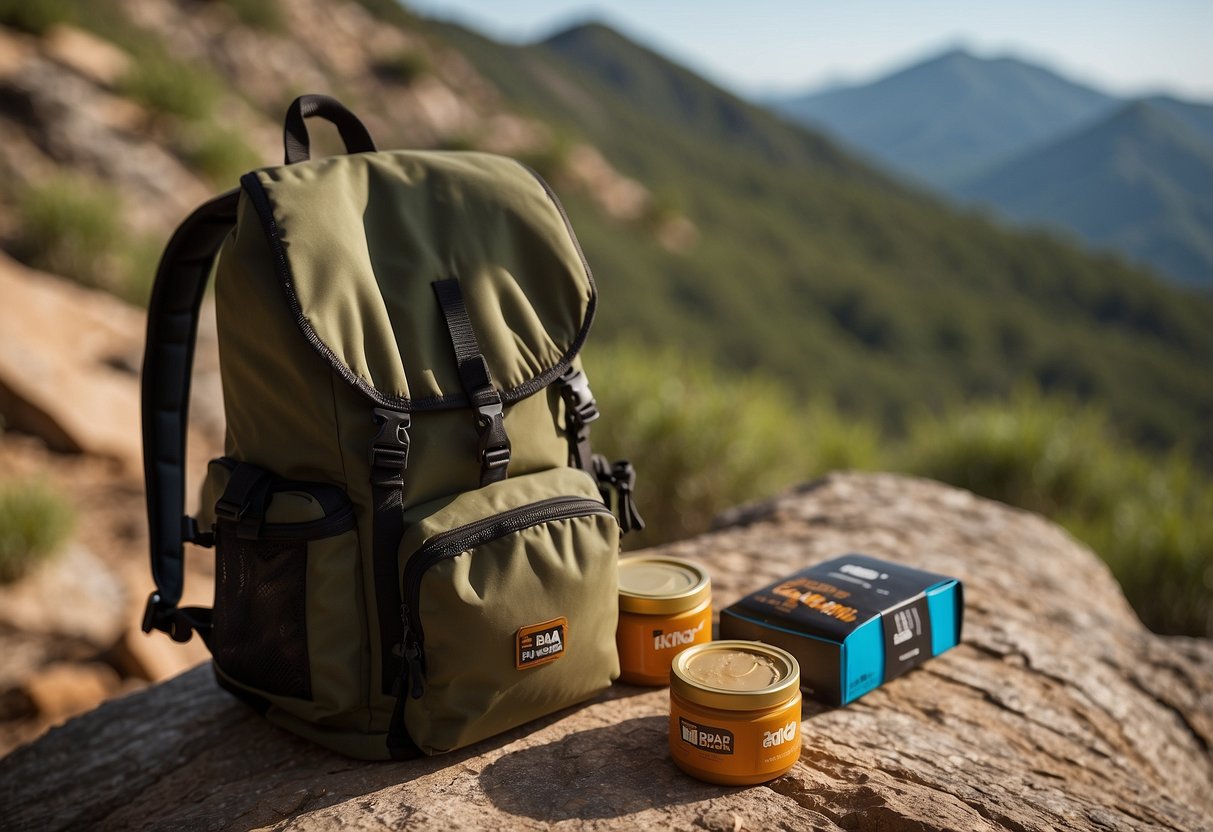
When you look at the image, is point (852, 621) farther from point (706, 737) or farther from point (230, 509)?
point (230, 509)

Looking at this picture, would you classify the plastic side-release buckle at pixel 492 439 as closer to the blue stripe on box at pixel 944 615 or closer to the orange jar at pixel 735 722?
the orange jar at pixel 735 722

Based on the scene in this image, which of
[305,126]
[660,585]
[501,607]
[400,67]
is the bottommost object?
[660,585]

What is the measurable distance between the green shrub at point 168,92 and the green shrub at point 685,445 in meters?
5.85

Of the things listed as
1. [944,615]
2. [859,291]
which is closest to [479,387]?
[944,615]

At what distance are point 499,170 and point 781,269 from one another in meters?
36.6

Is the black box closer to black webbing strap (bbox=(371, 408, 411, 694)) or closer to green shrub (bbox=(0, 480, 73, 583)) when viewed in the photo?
black webbing strap (bbox=(371, 408, 411, 694))

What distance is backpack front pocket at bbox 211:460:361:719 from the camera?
1.76m

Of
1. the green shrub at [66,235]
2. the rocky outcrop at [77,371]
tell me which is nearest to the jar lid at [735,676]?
the rocky outcrop at [77,371]

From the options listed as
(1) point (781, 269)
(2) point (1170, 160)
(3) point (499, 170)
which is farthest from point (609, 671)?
(2) point (1170, 160)

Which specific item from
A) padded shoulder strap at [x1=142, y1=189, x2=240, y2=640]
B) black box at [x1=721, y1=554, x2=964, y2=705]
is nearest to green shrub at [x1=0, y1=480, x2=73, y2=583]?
padded shoulder strap at [x1=142, y1=189, x2=240, y2=640]

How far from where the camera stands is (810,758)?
73.3 inches

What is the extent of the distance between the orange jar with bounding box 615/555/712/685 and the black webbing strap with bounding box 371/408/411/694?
1.64ft

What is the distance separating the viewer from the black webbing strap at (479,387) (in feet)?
6.13

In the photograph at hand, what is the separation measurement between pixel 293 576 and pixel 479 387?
50cm
